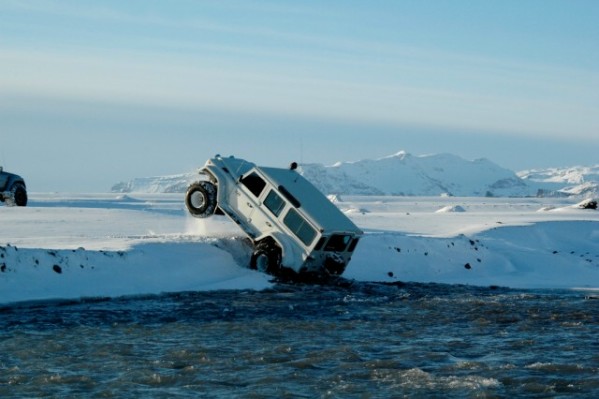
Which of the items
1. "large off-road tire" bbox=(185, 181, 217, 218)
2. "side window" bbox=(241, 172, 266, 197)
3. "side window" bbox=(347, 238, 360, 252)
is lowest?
"side window" bbox=(347, 238, 360, 252)

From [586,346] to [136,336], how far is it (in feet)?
27.0

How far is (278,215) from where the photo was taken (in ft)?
83.1

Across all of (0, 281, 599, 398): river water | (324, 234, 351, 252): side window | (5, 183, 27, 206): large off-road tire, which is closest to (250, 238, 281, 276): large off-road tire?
(324, 234, 351, 252): side window

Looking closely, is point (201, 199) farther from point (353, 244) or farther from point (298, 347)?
point (298, 347)

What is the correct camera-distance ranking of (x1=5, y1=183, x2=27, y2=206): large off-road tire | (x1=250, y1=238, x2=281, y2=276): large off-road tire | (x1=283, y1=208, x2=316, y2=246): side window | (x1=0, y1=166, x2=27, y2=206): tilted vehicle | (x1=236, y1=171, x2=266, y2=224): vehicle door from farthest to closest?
(x1=5, y1=183, x2=27, y2=206): large off-road tire < (x1=0, y1=166, x2=27, y2=206): tilted vehicle < (x1=236, y1=171, x2=266, y2=224): vehicle door < (x1=250, y1=238, x2=281, y2=276): large off-road tire < (x1=283, y1=208, x2=316, y2=246): side window

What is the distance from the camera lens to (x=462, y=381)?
1388 cm

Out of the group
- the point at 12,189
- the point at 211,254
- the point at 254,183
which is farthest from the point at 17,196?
the point at 254,183

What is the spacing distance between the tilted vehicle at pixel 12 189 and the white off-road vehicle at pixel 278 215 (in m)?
15.8

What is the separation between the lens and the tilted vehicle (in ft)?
131

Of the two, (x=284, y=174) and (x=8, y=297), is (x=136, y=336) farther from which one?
(x=284, y=174)

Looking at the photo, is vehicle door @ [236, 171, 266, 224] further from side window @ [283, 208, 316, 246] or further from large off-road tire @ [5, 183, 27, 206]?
large off-road tire @ [5, 183, 27, 206]

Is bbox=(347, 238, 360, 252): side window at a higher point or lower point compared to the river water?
higher

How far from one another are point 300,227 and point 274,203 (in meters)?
1.06

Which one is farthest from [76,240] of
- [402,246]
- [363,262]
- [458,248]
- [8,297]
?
[458,248]
